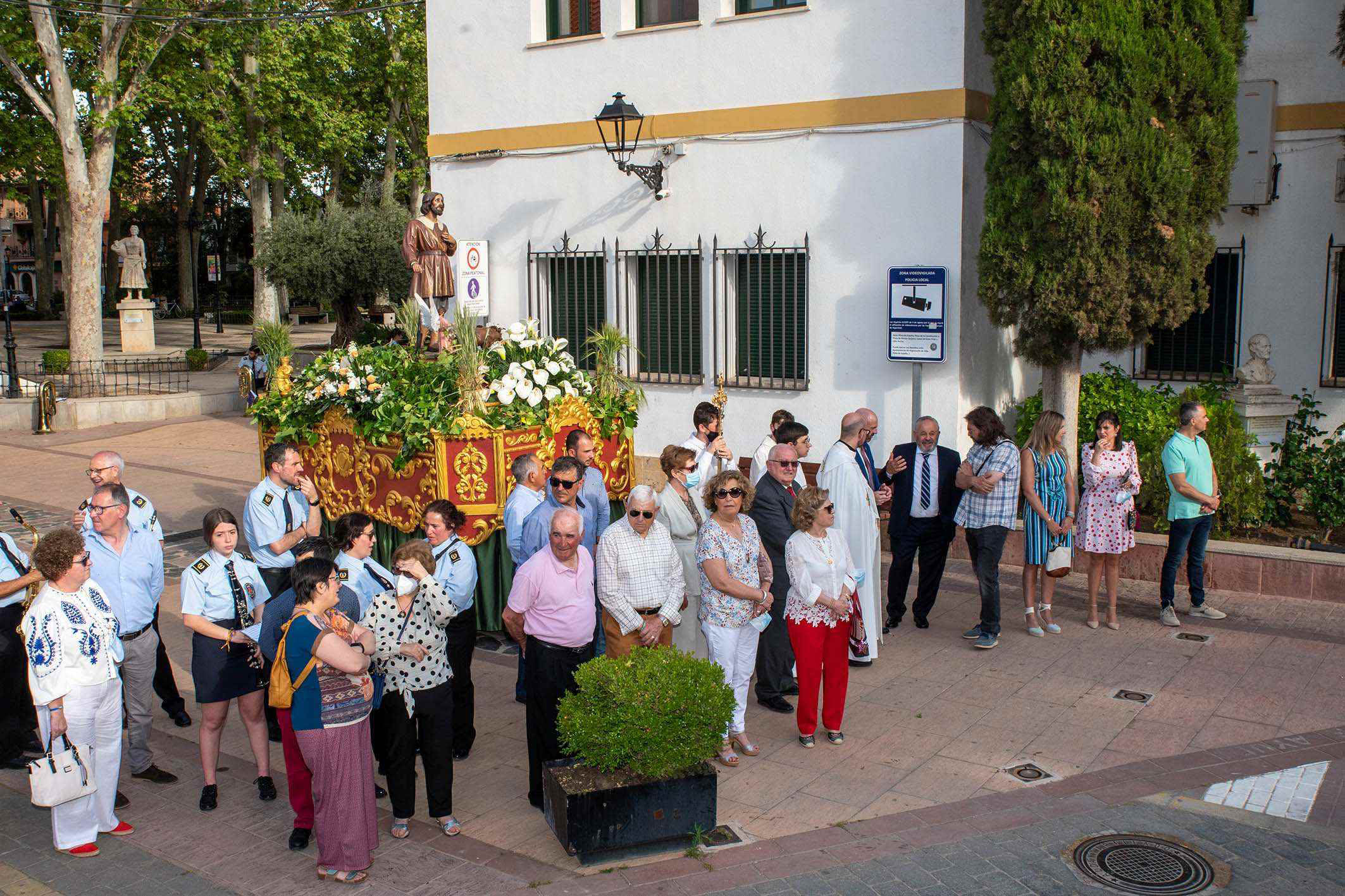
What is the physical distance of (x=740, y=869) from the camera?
223 inches

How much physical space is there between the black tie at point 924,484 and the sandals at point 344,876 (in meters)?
5.05

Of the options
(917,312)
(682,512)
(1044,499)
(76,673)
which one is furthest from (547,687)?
(917,312)

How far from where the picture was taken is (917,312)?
11438mm

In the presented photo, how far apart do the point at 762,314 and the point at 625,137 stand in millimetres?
2413

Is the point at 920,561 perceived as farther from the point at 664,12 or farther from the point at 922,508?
the point at 664,12

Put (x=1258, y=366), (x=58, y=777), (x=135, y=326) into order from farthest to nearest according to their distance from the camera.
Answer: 1. (x=135, y=326)
2. (x=1258, y=366)
3. (x=58, y=777)

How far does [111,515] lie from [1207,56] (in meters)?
9.54

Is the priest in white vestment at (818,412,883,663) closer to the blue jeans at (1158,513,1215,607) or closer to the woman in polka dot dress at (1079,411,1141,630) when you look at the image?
the woman in polka dot dress at (1079,411,1141,630)

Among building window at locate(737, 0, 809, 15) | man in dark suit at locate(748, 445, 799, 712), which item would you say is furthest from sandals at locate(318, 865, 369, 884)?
building window at locate(737, 0, 809, 15)

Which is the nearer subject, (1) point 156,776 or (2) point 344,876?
(2) point 344,876

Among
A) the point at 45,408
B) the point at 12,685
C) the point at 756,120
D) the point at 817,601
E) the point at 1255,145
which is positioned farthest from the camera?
the point at 45,408

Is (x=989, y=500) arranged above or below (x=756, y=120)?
below

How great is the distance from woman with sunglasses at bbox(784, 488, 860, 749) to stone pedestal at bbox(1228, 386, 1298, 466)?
6.45m

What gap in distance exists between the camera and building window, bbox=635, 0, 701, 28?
12891 millimetres
